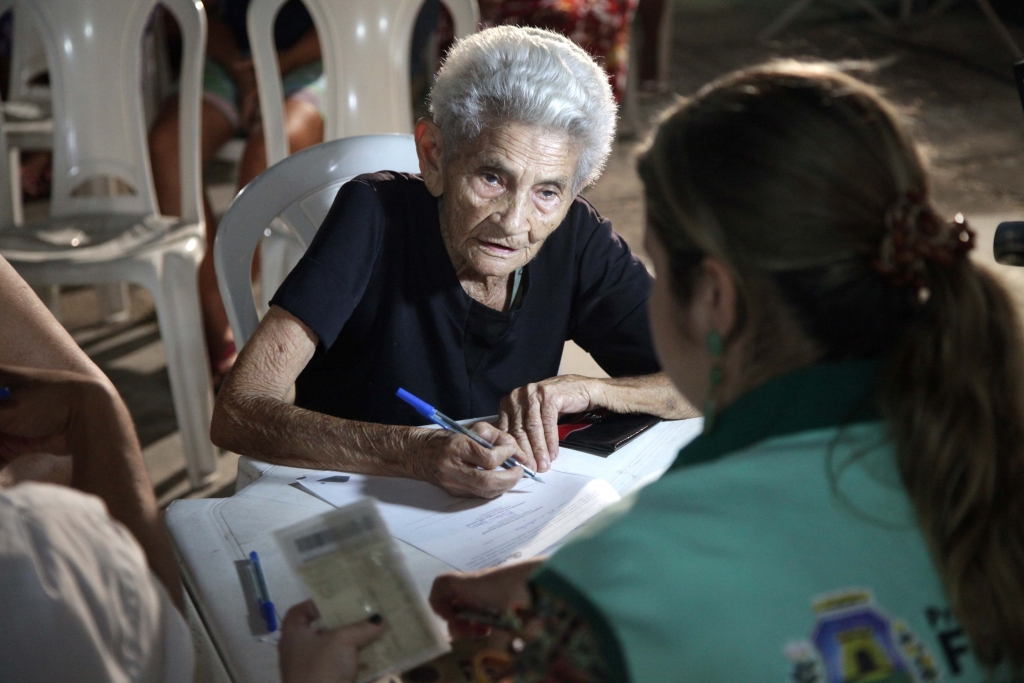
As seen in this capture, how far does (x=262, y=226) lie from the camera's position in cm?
211

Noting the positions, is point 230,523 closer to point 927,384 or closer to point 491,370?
point 491,370

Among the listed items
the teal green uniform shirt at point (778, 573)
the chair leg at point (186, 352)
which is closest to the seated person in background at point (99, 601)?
the teal green uniform shirt at point (778, 573)

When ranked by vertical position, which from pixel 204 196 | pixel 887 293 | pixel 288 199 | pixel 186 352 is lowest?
pixel 186 352

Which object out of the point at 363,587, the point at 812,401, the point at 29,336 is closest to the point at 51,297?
the point at 29,336

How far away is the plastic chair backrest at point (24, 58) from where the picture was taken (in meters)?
3.87

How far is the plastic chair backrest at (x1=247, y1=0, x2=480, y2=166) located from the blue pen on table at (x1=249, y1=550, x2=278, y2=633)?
2275mm

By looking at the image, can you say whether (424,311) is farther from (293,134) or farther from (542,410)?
(293,134)

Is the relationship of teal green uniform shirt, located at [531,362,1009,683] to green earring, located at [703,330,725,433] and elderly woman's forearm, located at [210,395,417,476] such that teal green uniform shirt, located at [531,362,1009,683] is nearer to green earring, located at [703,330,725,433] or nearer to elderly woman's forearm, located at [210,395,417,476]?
green earring, located at [703,330,725,433]

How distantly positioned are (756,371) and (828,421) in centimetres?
8

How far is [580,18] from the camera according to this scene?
4434mm

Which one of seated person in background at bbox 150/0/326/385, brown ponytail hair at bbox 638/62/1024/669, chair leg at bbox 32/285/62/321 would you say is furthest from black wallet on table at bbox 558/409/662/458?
chair leg at bbox 32/285/62/321

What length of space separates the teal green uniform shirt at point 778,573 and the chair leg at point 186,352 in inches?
84.7

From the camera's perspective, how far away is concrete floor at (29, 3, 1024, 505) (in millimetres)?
3389

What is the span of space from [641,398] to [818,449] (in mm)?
880
